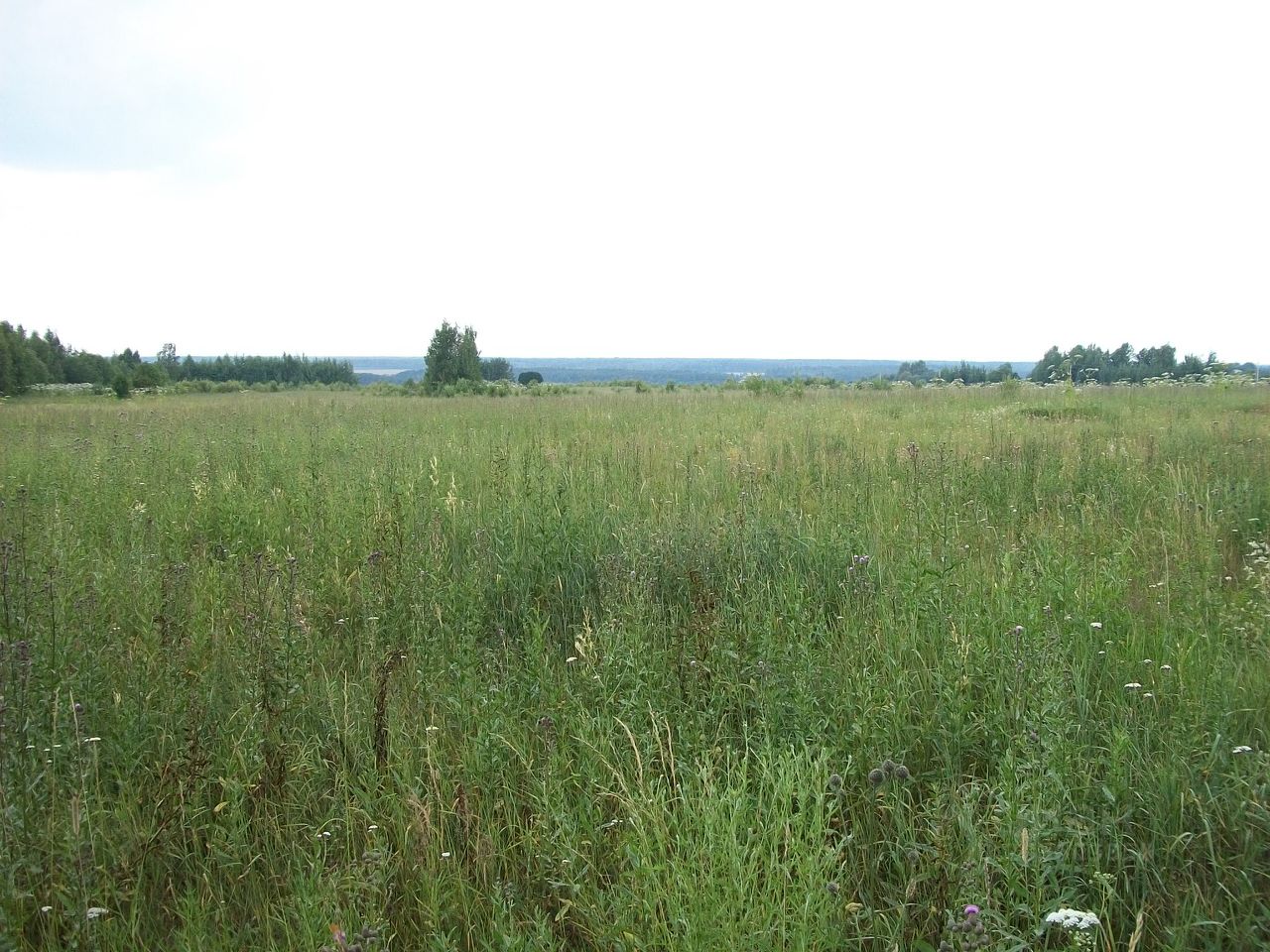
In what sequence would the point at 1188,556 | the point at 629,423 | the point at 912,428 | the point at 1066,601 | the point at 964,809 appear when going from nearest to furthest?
the point at 964,809
the point at 1066,601
the point at 1188,556
the point at 912,428
the point at 629,423

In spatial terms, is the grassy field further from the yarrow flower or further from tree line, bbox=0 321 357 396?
tree line, bbox=0 321 357 396

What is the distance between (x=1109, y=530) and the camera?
4.88 m

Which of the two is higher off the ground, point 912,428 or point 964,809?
point 912,428

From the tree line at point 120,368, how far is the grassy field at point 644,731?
31.8 metres

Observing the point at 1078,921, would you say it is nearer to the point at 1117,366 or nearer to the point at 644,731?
the point at 644,731

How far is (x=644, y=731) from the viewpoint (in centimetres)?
278

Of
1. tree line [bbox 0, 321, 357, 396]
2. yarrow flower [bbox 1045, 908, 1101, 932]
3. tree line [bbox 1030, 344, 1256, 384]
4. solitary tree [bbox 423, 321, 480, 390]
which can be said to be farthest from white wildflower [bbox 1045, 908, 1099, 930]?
solitary tree [bbox 423, 321, 480, 390]

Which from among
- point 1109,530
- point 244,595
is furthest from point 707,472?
point 244,595

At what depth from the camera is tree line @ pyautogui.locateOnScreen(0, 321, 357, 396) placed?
3874 cm

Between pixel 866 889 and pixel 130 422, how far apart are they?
14.6m

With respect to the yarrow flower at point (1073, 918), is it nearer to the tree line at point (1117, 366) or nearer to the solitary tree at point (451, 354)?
the tree line at point (1117, 366)

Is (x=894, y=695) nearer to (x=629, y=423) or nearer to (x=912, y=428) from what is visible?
(x=912, y=428)

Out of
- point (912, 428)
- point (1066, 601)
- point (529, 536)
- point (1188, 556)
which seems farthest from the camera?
point (912, 428)

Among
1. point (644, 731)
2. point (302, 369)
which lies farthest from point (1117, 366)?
point (302, 369)
